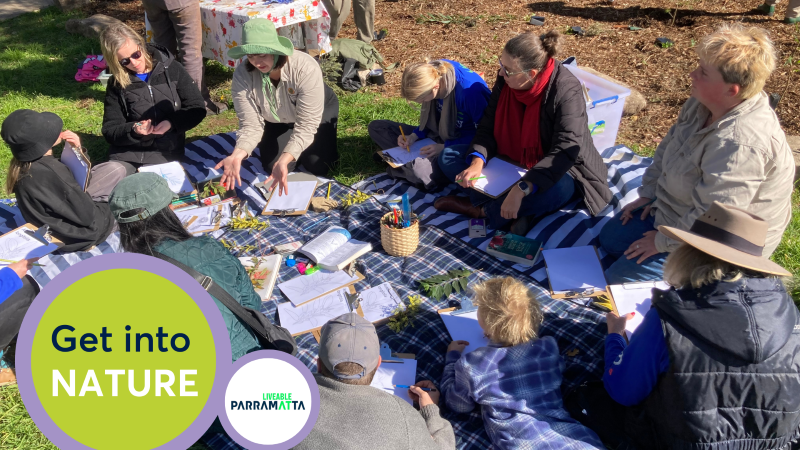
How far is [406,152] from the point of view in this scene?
5.48 meters

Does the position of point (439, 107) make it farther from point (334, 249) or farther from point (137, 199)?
point (137, 199)

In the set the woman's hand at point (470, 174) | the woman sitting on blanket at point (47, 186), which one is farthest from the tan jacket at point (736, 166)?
Answer: the woman sitting on blanket at point (47, 186)

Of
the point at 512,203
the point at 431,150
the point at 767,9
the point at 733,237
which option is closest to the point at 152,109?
the point at 431,150

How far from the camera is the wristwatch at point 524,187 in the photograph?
4281mm

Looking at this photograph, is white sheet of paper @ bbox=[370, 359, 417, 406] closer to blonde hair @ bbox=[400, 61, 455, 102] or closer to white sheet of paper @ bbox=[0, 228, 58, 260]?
blonde hair @ bbox=[400, 61, 455, 102]

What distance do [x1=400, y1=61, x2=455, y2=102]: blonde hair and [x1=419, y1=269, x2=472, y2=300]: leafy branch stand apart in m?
1.60

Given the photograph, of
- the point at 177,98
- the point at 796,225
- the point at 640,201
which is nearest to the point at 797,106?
the point at 796,225

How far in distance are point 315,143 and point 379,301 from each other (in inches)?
85.6

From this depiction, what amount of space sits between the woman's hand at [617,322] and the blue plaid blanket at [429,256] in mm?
379

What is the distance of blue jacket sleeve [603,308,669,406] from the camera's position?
8.26 ft

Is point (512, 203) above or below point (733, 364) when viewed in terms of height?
below

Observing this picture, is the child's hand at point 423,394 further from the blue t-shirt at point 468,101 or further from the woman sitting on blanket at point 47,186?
the woman sitting on blanket at point 47,186

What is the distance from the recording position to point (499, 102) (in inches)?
185

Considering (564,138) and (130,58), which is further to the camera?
(130,58)
